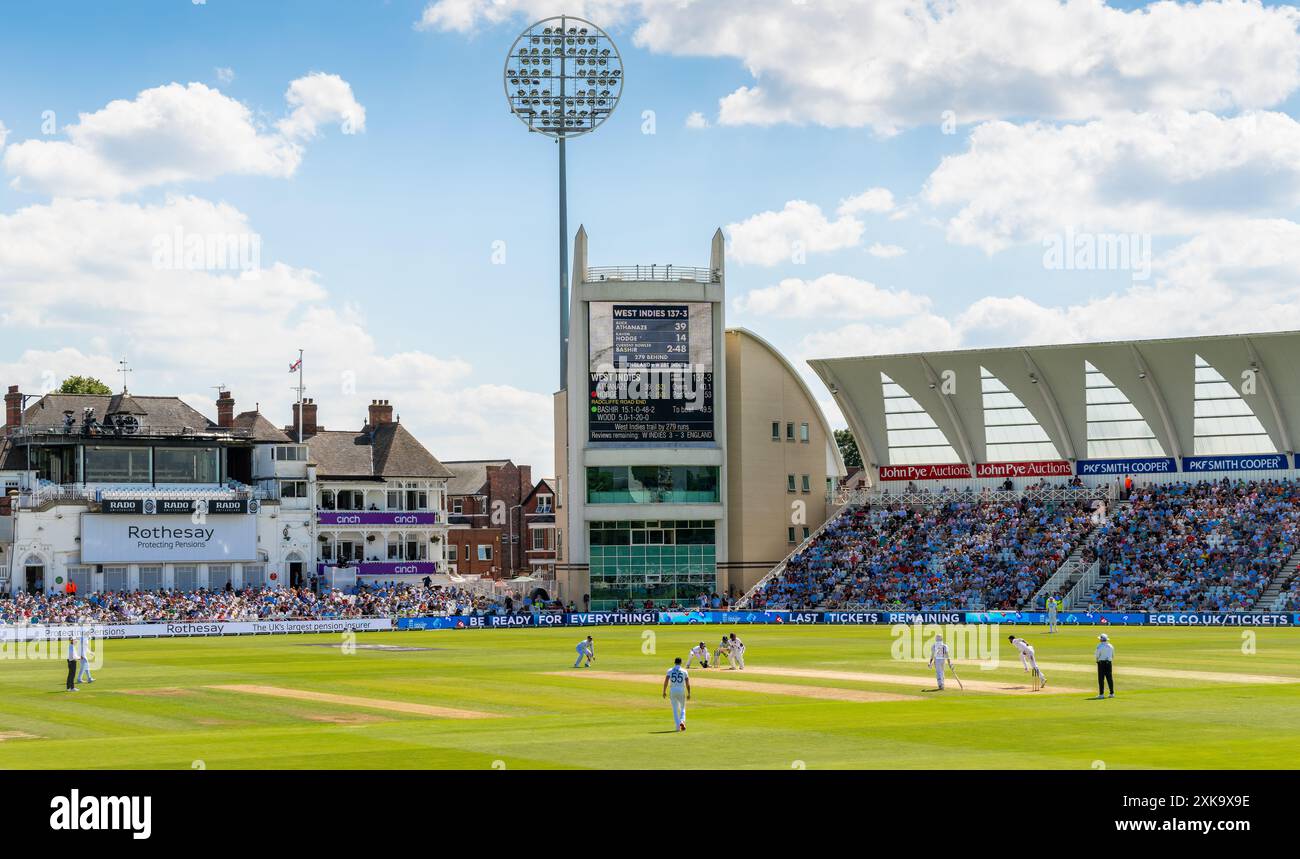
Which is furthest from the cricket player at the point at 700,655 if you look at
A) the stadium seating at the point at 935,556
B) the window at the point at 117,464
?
the window at the point at 117,464

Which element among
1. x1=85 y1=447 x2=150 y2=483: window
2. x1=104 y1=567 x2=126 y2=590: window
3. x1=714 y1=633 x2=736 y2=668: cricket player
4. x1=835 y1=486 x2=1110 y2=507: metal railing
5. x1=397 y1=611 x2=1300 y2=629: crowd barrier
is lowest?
x1=397 y1=611 x2=1300 y2=629: crowd barrier

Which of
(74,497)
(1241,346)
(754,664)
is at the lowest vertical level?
(754,664)

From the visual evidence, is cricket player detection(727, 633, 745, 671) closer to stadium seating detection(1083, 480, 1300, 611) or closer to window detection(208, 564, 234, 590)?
stadium seating detection(1083, 480, 1300, 611)

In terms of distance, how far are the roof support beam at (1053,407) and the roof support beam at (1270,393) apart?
10.6 metres

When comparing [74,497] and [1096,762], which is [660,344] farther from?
[1096,762]

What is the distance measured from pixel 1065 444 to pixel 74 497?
53391 mm

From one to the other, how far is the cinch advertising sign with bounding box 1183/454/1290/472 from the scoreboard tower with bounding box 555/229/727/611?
25153 mm

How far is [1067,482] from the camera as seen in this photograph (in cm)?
8388

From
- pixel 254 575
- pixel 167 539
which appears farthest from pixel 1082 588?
pixel 167 539

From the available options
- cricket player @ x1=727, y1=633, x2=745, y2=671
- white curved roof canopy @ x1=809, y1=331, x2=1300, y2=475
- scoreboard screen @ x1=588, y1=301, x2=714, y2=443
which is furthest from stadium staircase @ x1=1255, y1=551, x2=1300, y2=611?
cricket player @ x1=727, y1=633, x2=745, y2=671

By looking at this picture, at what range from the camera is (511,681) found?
140 ft

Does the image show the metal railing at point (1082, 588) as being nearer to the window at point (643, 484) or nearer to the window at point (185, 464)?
the window at point (643, 484)

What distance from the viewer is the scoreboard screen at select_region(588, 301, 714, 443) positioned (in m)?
86.1
